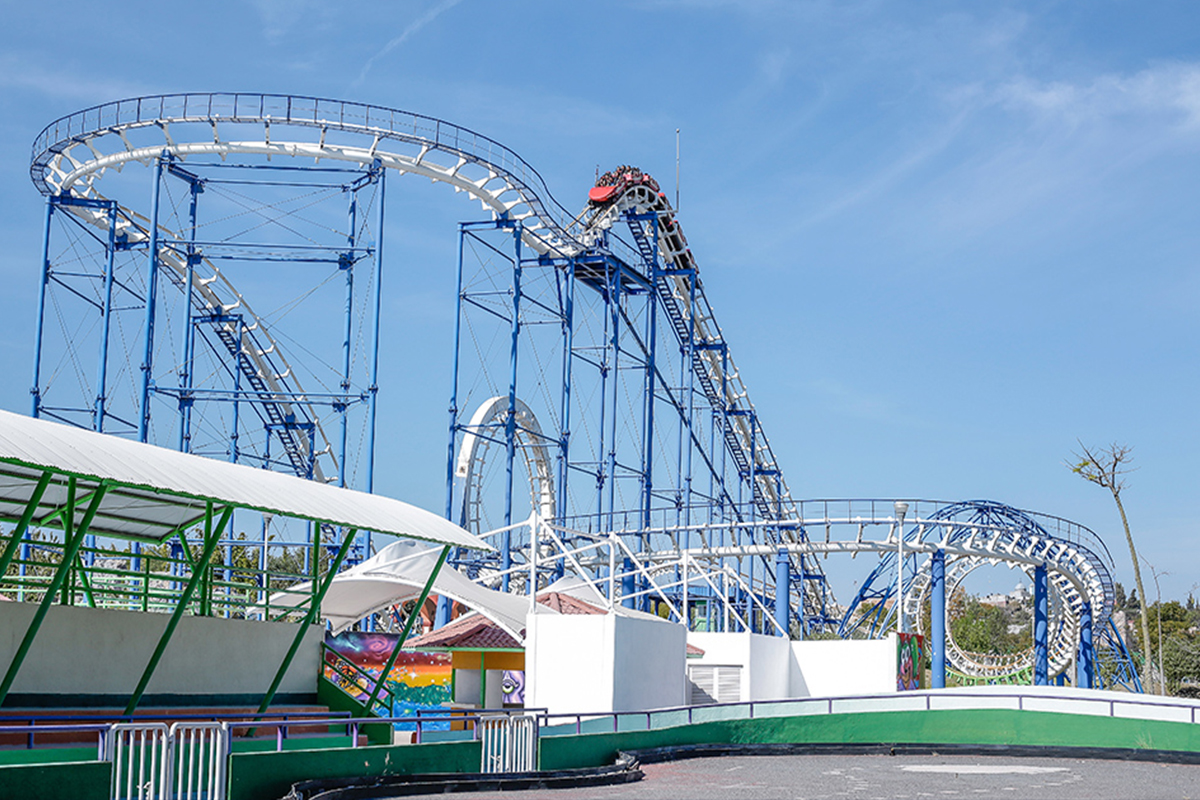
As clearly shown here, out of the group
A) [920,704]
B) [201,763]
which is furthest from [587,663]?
[201,763]

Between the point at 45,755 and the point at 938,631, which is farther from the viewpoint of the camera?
the point at 938,631

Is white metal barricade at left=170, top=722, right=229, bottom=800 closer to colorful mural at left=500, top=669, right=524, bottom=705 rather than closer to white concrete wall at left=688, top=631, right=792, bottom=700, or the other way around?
colorful mural at left=500, top=669, right=524, bottom=705

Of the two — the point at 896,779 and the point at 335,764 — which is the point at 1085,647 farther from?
the point at 335,764

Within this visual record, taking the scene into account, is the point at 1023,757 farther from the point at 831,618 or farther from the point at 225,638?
the point at 831,618

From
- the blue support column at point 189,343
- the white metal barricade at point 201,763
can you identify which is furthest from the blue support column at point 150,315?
the white metal barricade at point 201,763

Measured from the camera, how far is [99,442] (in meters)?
13.0

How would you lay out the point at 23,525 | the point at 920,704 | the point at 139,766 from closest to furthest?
the point at 139,766 → the point at 23,525 → the point at 920,704

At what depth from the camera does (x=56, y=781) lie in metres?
9.83

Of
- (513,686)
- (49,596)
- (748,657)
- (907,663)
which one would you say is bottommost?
(513,686)

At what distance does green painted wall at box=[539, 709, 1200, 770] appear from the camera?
18.4 meters

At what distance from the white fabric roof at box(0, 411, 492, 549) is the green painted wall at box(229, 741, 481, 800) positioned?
2786 mm

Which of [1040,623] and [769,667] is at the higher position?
[1040,623]

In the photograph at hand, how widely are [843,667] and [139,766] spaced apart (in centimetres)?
2124

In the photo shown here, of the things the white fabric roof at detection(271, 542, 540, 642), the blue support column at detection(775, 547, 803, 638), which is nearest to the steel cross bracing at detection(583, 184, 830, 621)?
the blue support column at detection(775, 547, 803, 638)
